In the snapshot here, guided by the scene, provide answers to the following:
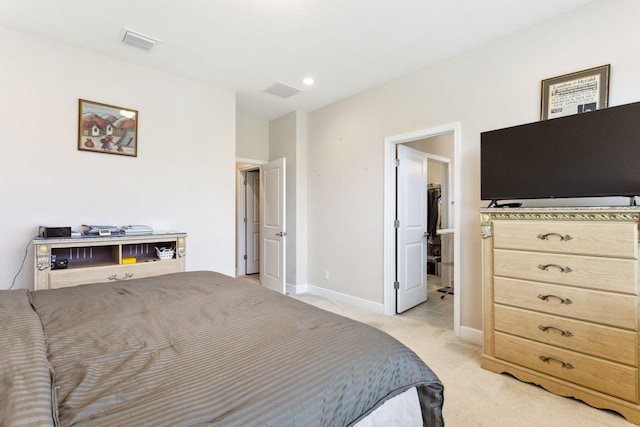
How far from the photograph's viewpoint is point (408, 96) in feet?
11.0

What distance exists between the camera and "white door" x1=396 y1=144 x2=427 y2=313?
3596 mm

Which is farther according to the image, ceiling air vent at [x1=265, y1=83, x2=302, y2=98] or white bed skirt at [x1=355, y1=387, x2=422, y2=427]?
ceiling air vent at [x1=265, y1=83, x2=302, y2=98]

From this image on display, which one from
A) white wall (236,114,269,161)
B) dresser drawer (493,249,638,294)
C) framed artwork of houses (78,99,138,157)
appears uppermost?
white wall (236,114,269,161)

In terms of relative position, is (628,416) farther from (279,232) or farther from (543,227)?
(279,232)

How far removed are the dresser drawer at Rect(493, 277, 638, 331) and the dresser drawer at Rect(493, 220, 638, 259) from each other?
24 cm

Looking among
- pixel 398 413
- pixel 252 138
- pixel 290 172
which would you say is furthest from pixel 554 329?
pixel 252 138

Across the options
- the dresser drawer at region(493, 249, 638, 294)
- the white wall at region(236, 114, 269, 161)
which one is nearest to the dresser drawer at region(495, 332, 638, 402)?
the dresser drawer at region(493, 249, 638, 294)

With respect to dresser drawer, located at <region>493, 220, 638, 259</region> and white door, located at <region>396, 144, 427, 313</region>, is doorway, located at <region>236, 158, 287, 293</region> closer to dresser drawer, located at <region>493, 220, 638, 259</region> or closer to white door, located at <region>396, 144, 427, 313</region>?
white door, located at <region>396, 144, 427, 313</region>

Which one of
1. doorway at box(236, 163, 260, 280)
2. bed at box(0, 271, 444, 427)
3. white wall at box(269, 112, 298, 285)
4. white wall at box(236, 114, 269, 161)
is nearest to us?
bed at box(0, 271, 444, 427)

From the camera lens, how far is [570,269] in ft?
6.30

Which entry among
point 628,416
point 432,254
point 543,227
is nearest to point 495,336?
point 628,416

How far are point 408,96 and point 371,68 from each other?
0.51 meters

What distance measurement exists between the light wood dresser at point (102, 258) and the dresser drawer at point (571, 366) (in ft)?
9.59

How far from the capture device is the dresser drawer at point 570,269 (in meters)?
1.73
